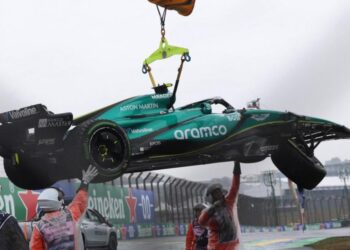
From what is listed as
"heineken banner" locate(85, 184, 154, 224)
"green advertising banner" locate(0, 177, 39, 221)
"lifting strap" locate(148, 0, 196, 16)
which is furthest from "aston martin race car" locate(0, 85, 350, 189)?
"heineken banner" locate(85, 184, 154, 224)

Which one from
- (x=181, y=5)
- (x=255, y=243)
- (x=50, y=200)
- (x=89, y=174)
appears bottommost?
(x=255, y=243)

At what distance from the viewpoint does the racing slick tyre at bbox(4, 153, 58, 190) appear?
673 cm

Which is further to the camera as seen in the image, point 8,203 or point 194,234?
point 8,203

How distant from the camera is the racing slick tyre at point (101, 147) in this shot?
21.3 feet

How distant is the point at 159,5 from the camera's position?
712 cm

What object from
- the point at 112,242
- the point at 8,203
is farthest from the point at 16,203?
the point at 112,242

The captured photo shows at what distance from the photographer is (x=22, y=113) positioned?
6.43 meters

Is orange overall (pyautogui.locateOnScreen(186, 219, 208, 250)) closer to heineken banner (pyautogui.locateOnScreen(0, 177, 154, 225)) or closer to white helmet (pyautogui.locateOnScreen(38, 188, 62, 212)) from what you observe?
white helmet (pyautogui.locateOnScreen(38, 188, 62, 212))

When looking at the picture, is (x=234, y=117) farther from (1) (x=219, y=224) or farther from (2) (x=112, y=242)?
(2) (x=112, y=242)

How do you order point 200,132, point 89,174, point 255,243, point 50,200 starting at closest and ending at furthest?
1. point 50,200
2. point 89,174
3. point 200,132
4. point 255,243

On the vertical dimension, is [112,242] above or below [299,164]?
below

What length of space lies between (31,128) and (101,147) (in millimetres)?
730

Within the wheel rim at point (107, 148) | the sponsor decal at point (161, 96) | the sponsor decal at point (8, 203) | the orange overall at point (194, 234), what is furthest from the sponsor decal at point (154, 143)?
the sponsor decal at point (8, 203)

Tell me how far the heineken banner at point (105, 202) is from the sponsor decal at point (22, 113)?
1102 centimetres
